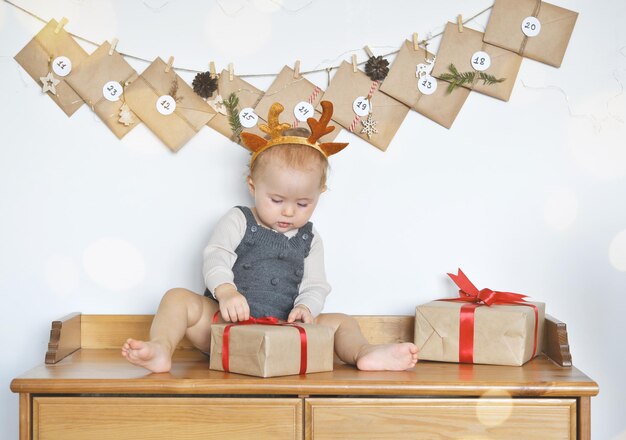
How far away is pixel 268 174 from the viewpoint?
1550mm

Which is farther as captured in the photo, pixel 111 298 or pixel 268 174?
pixel 111 298

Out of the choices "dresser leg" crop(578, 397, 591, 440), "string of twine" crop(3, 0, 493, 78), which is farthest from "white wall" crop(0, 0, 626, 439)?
"dresser leg" crop(578, 397, 591, 440)

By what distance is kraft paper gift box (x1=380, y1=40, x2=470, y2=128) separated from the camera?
172 centimetres

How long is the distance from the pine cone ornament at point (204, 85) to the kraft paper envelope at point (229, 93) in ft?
0.06

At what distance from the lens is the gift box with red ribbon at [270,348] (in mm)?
1330

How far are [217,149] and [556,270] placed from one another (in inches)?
30.4

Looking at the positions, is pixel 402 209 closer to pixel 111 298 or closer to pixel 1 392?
pixel 111 298

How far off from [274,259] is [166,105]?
0.41 m

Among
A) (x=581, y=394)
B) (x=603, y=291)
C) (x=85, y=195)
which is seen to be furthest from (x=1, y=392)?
(x=603, y=291)

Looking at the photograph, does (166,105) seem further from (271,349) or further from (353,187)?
(271,349)

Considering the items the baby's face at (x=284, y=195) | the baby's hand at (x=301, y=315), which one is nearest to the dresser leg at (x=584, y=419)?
the baby's hand at (x=301, y=315)

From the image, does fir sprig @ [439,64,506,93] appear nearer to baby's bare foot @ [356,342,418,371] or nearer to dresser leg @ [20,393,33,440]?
baby's bare foot @ [356,342,418,371]

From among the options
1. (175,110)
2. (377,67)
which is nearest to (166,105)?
(175,110)

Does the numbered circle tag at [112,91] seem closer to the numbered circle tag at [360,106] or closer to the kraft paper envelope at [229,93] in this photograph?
the kraft paper envelope at [229,93]
